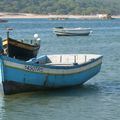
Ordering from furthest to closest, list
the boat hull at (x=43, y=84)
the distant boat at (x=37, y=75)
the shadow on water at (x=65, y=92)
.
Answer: the shadow on water at (x=65, y=92) < the boat hull at (x=43, y=84) < the distant boat at (x=37, y=75)

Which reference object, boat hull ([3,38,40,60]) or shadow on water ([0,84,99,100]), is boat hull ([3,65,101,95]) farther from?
boat hull ([3,38,40,60])

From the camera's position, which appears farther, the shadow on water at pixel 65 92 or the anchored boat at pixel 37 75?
the shadow on water at pixel 65 92

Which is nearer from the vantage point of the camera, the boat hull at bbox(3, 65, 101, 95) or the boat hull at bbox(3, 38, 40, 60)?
the boat hull at bbox(3, 65, 101, 95)

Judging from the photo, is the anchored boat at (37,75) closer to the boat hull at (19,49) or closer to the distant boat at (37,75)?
the distant boat at (37,75)

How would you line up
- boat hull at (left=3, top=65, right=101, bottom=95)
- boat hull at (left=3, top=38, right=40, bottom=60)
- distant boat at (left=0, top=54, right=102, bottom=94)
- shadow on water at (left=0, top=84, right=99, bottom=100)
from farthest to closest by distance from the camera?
1. boat hull at (left=3, top=38, right=40, bottom=60)
2. shadow on water at (left=0, top=84, right=99, bottom=100)
3. boat hull at (left=3, top=65, right=101, bottom=95)
4. distant boat at (left=0, top=54, right=102, bottom=94)

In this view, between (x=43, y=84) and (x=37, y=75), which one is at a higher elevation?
(x=37, y=75)

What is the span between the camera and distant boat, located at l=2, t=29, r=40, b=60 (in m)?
28.3

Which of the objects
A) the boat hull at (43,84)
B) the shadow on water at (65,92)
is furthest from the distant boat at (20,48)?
the boat hull at (43,84)

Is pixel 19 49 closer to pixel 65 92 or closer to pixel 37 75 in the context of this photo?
pixel 65 92

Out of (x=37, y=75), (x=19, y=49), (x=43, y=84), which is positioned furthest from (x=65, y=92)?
(x=19, y=49)

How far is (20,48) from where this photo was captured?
102 feet

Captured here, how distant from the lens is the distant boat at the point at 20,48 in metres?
28.3

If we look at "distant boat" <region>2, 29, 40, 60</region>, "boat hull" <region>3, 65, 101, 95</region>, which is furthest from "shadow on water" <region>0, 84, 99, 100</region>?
"distant boat" <region>2, 29, 40, 60</region>

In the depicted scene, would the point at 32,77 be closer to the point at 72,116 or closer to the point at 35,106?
the point at 35,106
